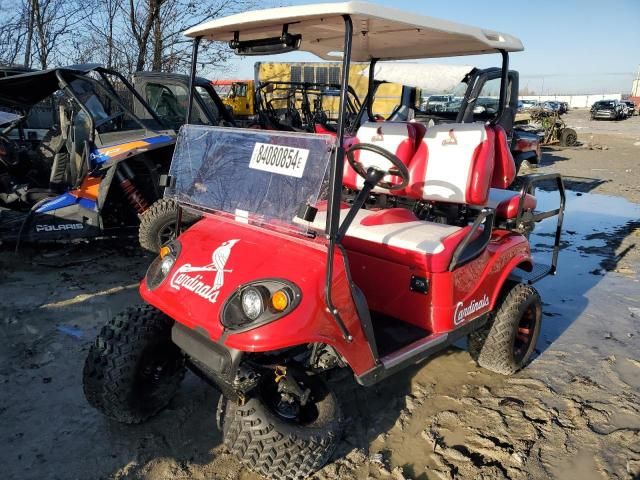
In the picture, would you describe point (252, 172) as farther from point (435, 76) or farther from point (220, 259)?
point (435, 76)

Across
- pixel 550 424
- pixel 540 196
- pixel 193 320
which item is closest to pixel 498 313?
pixel 550 424

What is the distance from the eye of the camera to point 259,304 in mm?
2039

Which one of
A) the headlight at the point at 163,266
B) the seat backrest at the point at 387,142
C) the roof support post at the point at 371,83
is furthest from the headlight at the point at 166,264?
the roof support post at the point at 371,83

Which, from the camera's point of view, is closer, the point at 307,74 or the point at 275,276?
the point at 275,276

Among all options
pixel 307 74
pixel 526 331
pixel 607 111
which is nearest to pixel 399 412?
pixel 526 331

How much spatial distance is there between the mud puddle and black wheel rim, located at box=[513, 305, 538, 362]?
16cm

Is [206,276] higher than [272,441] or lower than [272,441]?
higher

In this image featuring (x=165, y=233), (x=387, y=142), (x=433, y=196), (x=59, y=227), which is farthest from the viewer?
(x=165, y=233)

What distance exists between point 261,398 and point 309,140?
1.13 meters

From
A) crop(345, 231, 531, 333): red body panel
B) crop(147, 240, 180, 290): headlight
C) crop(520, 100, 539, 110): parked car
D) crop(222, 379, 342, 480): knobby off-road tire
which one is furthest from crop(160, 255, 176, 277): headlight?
Answer: crop(520, 100, 539, 110): parked car

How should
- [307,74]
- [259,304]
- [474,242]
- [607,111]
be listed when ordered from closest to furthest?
[259,304]
[474,242]
[307,74]
[607,111]

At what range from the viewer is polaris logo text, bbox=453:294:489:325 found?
2.83 meters

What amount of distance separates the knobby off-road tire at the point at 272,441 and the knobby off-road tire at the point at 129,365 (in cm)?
55

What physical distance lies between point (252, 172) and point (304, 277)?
0.69 meters
